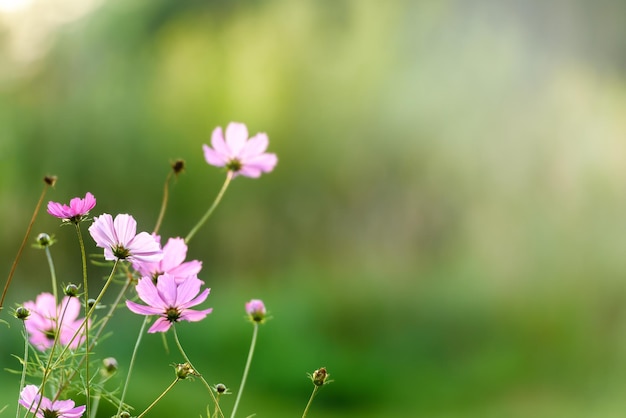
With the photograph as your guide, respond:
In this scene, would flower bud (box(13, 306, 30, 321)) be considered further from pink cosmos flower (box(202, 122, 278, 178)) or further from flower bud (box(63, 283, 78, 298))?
pink cosmos flower (box(202, 122, 278, 178))

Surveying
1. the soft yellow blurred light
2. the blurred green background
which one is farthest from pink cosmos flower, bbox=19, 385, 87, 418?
the soft yellow blurred light

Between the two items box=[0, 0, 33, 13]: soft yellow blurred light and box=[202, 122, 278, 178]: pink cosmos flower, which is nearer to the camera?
box=[202, 122, 278, 178]: pink cosmos flower

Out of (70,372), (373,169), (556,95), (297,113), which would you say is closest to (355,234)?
(373,169)

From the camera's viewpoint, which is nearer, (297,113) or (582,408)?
(582,408)

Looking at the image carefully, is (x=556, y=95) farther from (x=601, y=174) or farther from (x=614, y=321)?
(x=614, y=321)

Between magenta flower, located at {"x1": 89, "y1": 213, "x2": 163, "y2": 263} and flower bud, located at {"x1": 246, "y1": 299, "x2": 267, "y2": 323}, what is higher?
flower bud, located at {"x1": 246, "y1": 299, "x2": 267, "y2": 323}

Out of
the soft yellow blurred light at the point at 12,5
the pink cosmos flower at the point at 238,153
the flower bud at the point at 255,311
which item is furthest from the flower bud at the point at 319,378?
the soft yellow blurred light at the point at 12,5

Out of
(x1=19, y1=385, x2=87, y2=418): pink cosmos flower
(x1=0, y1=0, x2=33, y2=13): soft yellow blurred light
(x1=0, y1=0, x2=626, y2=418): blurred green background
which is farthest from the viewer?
(x1=0, y1=0, x2=33, y2=13): soft yellow blurred light
